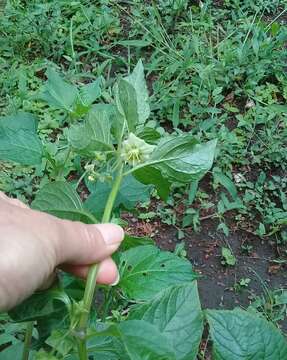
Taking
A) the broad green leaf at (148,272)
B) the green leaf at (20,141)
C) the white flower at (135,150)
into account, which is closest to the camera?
the white flower at (135,150)

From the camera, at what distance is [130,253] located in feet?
3.44

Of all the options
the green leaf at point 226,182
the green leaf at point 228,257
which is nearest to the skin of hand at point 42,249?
the green leaf at point 228,257

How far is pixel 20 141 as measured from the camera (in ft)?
3.79

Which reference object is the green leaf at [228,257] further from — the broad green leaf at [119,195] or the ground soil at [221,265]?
the broad green leaf at [119,195]

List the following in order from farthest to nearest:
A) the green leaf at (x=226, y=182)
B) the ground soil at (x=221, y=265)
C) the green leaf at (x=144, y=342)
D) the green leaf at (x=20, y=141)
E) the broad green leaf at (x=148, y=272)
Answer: the green leaf at (x=226, y=182), the ground soil at (x=221, y=265), the green leaf at (x=20, y=141), the broad green leaf at (x=148, y=272), the green leaf at (x=144, y=342)

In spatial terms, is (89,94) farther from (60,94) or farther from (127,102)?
(127,102)

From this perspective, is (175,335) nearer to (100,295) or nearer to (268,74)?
(100,295)

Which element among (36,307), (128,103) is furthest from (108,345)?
(128,103)

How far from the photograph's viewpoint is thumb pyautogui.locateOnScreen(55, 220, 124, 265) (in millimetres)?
909

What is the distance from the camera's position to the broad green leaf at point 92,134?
35.4 inches

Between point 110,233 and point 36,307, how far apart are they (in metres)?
0.14

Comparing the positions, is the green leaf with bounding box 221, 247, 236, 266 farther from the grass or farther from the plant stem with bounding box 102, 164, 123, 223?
the plant stem with bounding box 102, 164, 123, 223

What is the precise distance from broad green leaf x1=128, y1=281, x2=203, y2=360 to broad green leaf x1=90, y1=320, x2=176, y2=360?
66mm

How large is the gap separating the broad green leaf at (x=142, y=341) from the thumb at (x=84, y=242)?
0.14 m
